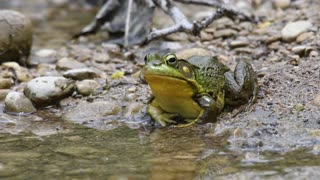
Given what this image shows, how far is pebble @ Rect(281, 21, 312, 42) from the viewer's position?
24.0 ft

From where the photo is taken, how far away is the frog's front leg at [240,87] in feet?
17.2

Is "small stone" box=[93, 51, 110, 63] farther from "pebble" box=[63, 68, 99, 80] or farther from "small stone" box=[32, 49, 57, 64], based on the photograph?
"pebble" box=[63, 68, 99, 80]

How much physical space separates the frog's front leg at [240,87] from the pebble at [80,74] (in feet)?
6.53

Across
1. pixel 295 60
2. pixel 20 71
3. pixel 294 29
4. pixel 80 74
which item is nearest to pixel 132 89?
pixel 80 74

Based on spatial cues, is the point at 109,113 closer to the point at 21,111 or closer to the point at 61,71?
the point at 21,111

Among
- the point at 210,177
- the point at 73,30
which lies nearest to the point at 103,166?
the point at 210,177

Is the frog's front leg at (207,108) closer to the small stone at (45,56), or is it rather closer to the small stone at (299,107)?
the small stone at (299,107)

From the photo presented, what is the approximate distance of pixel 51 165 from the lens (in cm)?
413

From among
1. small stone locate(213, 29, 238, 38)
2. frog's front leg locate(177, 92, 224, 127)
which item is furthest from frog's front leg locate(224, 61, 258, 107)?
small stone locate(213, 29, 238, 38)

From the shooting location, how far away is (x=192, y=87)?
16.8ft

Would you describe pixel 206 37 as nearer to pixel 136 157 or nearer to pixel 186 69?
Answer: pixel 186 69

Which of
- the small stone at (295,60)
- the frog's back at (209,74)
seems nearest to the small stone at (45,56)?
the frog's back at (209,74)

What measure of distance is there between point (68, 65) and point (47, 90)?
1.40 metres

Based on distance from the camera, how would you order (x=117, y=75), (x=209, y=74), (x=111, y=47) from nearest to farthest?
(x=209, y=74) < (x=117, y=75) < (x=111, y=47)
